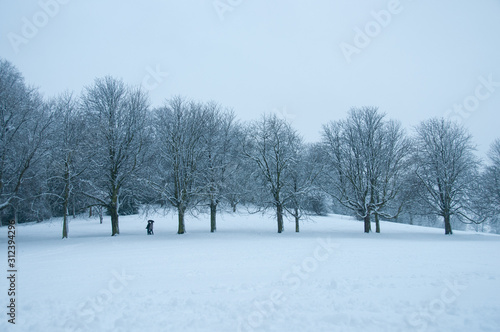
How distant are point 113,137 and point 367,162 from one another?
22.5m

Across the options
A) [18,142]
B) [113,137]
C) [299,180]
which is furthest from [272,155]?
[18,142]

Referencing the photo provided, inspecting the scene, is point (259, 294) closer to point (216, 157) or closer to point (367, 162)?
point (216, 157)

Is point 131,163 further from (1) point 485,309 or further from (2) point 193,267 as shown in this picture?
(1) point 485,309

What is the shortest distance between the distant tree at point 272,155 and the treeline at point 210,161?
4.3 inches

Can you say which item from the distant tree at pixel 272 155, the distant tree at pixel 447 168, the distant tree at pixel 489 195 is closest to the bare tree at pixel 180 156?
the distant tree at pixel 272 155

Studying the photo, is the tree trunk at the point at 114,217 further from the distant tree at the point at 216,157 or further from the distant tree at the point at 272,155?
the distant tree at the point at 272,155

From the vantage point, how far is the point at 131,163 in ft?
71.8

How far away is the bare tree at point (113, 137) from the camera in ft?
68.9

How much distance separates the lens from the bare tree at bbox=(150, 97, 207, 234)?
22.2m

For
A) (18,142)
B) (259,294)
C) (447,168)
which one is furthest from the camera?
(447,168)

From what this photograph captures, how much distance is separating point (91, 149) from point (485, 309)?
2406 cm

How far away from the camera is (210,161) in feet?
80.9

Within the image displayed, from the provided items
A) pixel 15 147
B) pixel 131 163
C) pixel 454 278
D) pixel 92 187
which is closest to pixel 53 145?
pixel 15 147

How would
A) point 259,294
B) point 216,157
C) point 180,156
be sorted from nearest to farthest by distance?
point 259,294, point 180,156, point 216,157
